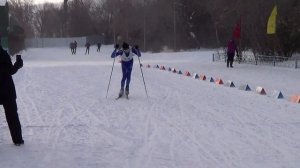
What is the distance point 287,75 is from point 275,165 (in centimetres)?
1746

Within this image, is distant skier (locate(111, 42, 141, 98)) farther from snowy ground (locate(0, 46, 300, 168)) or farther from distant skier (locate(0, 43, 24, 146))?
distant skier (locate(0, 43, 24, 146))

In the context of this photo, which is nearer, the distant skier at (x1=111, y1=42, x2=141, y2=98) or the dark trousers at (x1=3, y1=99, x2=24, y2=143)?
the dark trousers at (x1=3, y1=99, x2=24, y2=143)

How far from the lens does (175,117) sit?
37.1 ft

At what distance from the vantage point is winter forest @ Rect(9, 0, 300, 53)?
33281mm

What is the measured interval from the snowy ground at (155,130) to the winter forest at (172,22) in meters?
17.5

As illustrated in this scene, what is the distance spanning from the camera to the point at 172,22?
58.4 m

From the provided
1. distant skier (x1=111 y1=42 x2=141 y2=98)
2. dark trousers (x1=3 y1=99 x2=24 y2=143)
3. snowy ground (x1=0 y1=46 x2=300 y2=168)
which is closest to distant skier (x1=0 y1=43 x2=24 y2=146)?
dark trousers (x1=3 y1=99 x2=24 y2=143)

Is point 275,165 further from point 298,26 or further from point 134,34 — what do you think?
point 134,34

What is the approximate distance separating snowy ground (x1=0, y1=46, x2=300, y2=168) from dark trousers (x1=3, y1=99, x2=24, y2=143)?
19 cm

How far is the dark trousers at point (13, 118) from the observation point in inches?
313

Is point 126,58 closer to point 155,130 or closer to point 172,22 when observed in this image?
point 155,130

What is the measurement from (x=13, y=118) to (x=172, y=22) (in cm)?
5118

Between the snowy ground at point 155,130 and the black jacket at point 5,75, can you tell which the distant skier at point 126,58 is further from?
the black jacket at point 5,75

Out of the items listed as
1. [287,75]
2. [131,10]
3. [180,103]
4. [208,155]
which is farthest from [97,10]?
[208,155]
